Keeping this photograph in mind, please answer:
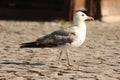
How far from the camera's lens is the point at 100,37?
13703 millimetres

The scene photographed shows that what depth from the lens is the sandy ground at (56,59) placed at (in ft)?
24.0

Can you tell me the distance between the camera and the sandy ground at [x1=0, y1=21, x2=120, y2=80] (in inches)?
288

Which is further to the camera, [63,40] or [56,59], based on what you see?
[56,59]

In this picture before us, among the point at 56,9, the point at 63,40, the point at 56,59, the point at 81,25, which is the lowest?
the point at 56,59

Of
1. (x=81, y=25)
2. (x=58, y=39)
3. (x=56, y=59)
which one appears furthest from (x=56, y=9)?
(x=58, y=39)

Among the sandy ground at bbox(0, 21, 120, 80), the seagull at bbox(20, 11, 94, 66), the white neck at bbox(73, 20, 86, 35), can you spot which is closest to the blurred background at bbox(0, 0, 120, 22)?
the sandy ground at bbox(0, 21, 120, 80)

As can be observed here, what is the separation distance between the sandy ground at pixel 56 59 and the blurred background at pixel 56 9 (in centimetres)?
456

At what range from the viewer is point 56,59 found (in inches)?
363

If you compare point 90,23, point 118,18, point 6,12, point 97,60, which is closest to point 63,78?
point 97,60

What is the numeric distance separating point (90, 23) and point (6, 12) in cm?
562

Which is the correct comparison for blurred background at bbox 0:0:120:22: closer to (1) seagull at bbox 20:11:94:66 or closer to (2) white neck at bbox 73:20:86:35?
(2) white neck at bbox 73:20:86:35

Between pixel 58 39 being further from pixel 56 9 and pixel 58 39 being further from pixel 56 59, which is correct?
pixel 56 9

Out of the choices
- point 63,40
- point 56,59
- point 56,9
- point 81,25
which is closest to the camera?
point 63,40

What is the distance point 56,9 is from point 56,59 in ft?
42.4
